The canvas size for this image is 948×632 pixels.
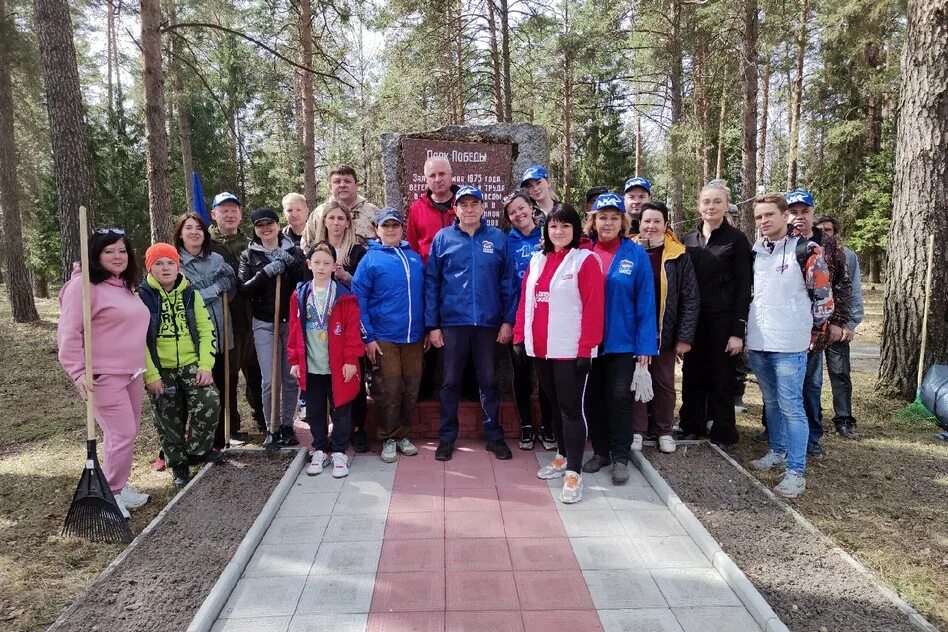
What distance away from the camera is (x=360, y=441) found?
446 centimetres

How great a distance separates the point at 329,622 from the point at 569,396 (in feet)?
5.96

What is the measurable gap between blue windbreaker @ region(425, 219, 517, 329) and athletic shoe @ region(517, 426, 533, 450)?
0.89 meters

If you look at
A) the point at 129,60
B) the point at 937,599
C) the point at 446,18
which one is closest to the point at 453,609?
the point at 937,599

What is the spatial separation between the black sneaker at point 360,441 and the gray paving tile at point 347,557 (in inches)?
52.2

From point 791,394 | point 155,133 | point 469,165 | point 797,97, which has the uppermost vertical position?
point 797,97

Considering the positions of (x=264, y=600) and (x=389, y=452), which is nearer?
(x=264, y=600)

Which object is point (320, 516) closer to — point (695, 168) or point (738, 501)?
point (738, 501)

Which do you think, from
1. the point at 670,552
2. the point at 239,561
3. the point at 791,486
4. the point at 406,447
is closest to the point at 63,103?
the point at 406,447

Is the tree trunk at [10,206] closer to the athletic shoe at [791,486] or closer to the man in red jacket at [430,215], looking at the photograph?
the man in red jacket at [430,215]

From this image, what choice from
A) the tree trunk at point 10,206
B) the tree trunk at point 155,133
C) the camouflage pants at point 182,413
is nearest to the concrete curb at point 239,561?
the camouflage pants at point 182,413

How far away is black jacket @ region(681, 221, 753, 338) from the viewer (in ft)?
13.4

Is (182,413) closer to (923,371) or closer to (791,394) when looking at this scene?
(791,394)

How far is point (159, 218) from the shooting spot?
704 cm

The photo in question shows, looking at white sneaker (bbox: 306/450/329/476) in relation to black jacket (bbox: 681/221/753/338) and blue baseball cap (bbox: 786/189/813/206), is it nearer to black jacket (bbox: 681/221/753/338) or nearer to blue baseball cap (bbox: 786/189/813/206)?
black jacket (bbox: 681/221/753/338)
